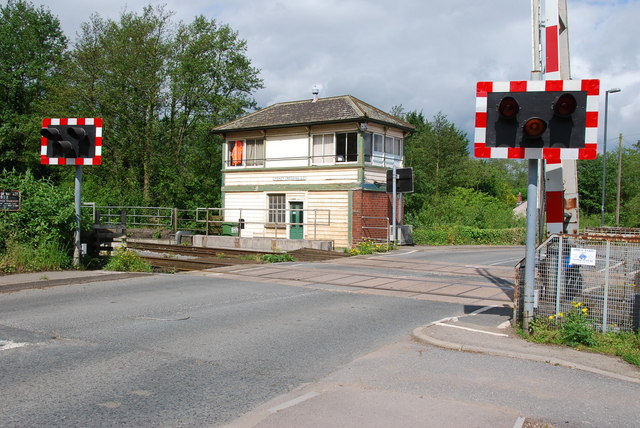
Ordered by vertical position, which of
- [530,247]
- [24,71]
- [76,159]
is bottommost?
[530,247]

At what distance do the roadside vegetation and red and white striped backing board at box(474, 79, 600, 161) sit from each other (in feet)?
6.41

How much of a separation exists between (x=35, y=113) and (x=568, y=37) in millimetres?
44223

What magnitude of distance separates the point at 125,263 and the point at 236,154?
18515mm

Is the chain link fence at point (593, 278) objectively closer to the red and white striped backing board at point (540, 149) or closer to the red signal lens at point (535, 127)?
the red and white striped backing board at point (540, 149)

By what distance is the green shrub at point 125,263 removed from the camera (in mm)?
13898

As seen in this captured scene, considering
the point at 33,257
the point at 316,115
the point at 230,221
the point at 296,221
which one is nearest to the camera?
the point at 33,257

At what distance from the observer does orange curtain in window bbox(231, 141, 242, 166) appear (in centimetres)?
3184

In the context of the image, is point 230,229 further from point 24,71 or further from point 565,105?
point 24,71

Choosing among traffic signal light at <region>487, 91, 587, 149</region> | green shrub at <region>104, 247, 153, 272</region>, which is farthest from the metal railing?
traffic signal light at <region>487, 91, 587, 149</region>

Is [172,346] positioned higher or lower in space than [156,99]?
lower

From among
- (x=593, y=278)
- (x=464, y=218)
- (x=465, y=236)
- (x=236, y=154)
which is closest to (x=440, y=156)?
(x=464, y=218)

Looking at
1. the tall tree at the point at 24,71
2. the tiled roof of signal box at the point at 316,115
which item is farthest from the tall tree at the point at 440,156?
the tall tree at the point at 24,71

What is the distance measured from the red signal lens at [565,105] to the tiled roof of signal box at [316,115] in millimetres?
19900

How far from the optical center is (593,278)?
743cm
